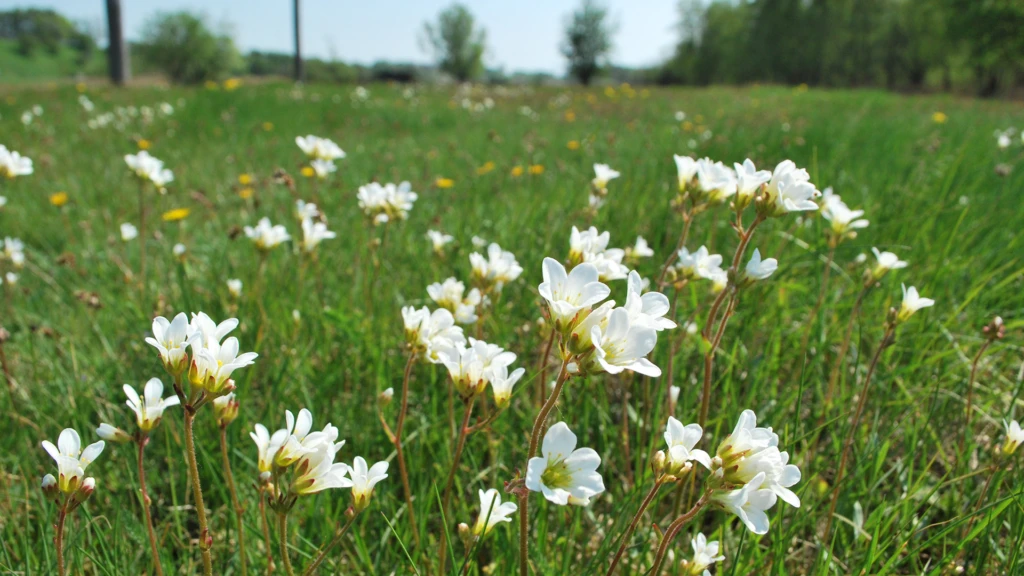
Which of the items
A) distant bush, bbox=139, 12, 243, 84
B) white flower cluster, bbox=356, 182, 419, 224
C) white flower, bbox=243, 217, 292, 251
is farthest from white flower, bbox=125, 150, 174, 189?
distant bush, bbox=139, 12, 243, 84

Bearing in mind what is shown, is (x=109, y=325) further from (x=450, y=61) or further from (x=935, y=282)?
(x=450, y=61)

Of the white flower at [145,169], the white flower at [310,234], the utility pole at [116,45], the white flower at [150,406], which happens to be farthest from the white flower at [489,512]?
the utility pole at [116,45]

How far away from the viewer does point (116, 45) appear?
1678 cm

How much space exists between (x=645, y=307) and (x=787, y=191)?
1.64 ft

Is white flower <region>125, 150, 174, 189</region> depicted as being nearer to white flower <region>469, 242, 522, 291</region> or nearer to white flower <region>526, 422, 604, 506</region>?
white flower <region>469, 242, 522, 291</region>

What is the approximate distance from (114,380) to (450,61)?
249ft

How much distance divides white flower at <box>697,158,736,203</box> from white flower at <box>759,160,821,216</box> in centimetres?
21

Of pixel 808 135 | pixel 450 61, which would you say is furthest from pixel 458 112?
pixel 450 61

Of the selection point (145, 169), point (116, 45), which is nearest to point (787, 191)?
point (145, 169)

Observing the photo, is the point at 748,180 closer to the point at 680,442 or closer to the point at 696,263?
the point at 696,263

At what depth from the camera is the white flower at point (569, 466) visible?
2.99 ft

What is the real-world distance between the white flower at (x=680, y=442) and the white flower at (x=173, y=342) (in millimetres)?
781

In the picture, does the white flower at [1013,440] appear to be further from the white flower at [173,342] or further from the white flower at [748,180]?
the white flower at [173,342]

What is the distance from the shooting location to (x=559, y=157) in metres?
6.03
